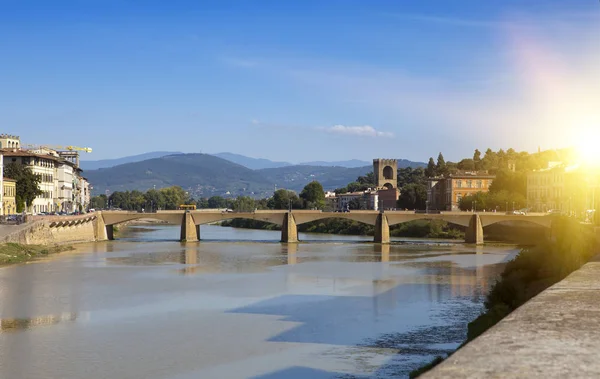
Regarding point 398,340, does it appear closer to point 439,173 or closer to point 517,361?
point 517,361

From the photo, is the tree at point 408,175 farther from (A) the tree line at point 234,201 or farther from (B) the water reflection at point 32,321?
(B) the water reflection at point 32,321

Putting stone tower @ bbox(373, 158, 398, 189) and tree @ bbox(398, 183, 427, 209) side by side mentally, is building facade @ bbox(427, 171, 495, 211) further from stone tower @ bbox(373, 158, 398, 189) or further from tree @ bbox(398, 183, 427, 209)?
stone tower @ bbox(373, 158, 398, 189)

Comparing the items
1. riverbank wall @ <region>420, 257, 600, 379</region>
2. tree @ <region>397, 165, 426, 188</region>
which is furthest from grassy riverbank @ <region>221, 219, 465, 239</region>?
riverbank wall @ <region>420, 257, 600, 379</region>

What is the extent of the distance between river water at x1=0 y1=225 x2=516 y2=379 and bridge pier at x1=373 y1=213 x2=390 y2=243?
19456 mm

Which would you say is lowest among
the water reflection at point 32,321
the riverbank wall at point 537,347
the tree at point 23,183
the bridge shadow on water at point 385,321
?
the bridge shadow on water at point 385,321

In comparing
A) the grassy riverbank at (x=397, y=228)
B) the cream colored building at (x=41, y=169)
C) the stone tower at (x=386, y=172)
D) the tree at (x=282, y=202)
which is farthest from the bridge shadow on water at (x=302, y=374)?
the stone tower at (x=386, y=172)

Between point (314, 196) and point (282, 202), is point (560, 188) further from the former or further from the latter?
point (314, 196)

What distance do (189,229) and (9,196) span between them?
1710cm

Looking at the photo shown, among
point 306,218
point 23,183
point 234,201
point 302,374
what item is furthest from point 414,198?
point 302,374

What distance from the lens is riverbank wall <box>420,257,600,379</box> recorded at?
3996 mm

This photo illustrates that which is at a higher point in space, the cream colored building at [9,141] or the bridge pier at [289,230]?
the cream colored building at [9,141]

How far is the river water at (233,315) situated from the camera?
1923cm

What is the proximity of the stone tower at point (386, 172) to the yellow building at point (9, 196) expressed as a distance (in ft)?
319

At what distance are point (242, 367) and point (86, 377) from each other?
372 centimetres
